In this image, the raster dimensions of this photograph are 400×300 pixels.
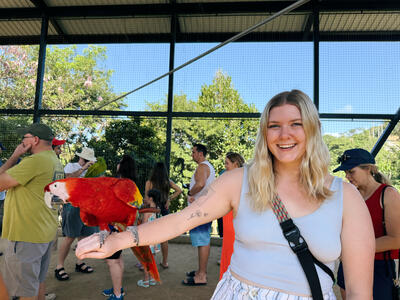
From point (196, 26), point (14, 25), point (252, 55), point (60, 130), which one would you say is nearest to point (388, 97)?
point (252, 55)

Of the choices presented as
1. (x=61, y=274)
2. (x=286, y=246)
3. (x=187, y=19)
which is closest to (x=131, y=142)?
(x=61, y=274)

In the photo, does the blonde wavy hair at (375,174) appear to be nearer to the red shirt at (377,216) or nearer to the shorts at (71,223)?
the red shirt at (377,216)

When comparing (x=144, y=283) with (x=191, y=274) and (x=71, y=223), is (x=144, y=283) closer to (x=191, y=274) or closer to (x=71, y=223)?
(x=191, y=274)

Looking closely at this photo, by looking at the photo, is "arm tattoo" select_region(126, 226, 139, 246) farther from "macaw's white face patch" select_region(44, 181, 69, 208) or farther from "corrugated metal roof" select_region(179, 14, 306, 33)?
"corrugated metal roof" select_region(179, 14, 306, 33)

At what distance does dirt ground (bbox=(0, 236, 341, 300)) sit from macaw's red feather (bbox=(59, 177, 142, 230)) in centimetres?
216

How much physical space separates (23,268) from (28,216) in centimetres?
42

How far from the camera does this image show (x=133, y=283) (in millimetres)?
3664

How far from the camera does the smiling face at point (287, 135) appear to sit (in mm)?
1125

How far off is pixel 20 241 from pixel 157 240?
1866 millimetres

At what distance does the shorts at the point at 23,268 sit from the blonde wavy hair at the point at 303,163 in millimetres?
2177

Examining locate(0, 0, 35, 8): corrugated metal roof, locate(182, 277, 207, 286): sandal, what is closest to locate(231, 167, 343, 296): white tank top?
locate(182, 277, 207, 286): sandal

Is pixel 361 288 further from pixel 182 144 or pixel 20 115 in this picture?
pixel 20 115

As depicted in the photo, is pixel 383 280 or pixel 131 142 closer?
pixel 383 280

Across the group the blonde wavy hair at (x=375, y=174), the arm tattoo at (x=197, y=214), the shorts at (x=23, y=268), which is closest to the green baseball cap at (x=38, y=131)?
the shorts at (x=23, y=268)
